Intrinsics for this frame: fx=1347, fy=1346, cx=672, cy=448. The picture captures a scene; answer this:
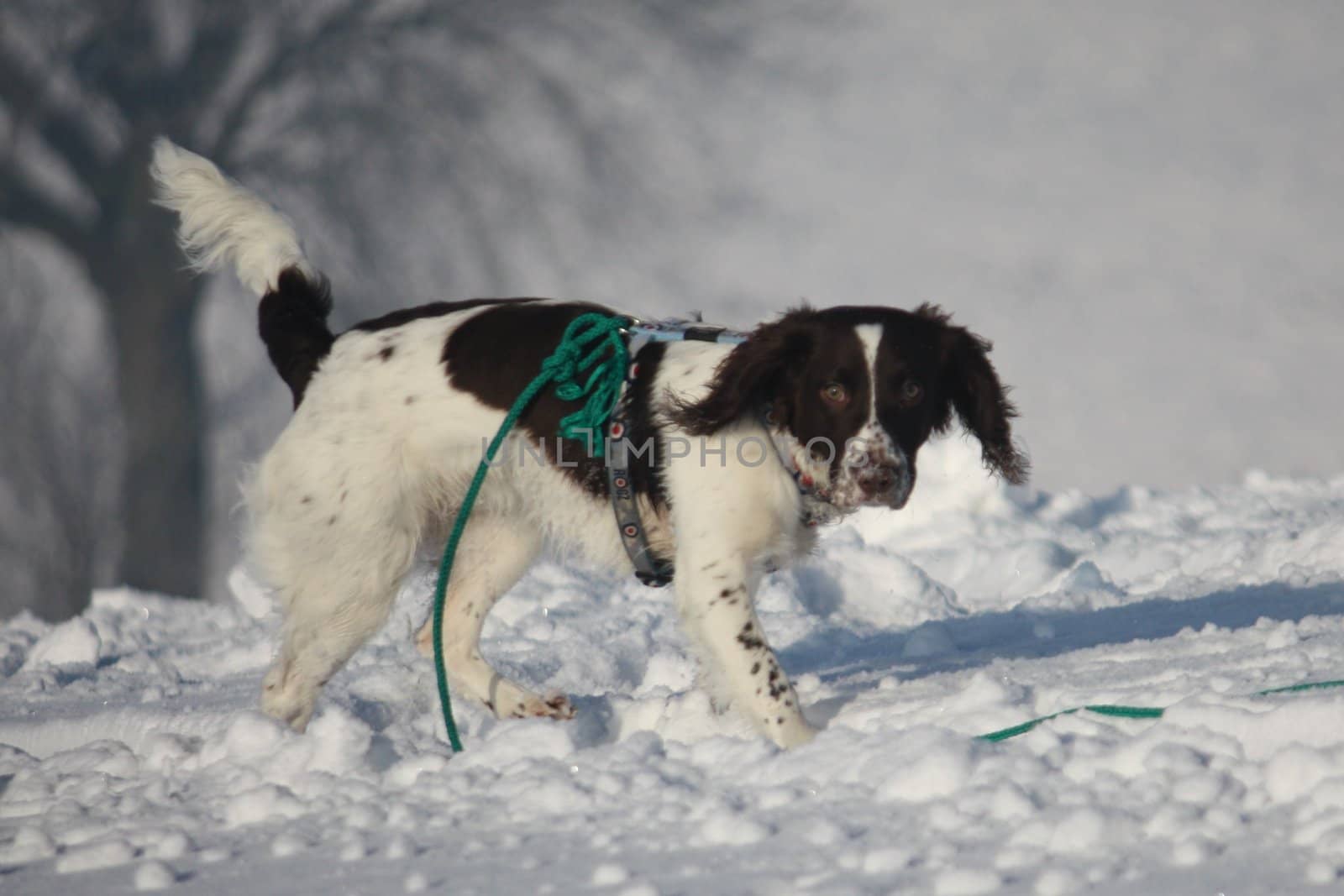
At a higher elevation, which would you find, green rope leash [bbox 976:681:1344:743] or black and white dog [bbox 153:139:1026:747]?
black and white dog [bbox 153:139:1026:747]

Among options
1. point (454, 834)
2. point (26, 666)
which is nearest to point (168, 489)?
point (26, 666)

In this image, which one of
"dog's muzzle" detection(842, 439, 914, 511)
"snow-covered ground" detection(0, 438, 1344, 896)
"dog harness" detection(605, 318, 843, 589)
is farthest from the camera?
"dog harness" detection(605, 318, 843, 589)

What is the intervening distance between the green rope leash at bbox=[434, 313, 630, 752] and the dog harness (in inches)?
1.6

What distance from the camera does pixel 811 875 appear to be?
2076 millimetres

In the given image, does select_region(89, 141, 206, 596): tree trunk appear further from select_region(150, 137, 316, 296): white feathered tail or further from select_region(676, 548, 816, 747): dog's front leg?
select_region(676, 548, 816, 747): dog's front leg

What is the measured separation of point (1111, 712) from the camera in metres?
2.79

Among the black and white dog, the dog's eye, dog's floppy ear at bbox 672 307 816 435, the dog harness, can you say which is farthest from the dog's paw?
the dog's eye

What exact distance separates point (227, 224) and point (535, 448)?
113 cm

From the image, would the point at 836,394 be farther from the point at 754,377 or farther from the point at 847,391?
the point at 754,377

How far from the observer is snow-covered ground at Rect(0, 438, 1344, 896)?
2113 millimetres

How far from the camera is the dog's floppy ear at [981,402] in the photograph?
3648 millimetres

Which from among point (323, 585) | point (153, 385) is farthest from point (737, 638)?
point (153, 385)

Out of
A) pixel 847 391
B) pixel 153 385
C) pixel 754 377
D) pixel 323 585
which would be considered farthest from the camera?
pixel 153 385

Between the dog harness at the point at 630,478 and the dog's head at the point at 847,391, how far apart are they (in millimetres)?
92
